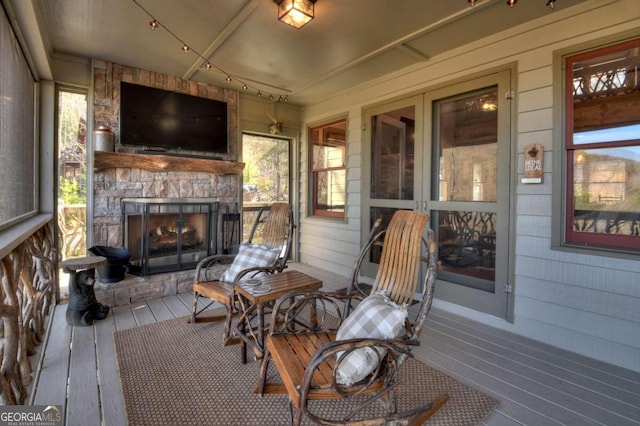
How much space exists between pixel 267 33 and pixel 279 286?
241 centimetres

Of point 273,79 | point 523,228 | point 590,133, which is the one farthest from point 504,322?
point 273,79

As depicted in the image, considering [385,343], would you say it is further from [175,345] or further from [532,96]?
[532,96]

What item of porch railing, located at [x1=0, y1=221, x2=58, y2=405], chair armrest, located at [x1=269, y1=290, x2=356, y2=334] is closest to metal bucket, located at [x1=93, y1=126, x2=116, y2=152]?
porch railing, located at [x1=0, y1=221, x2=58, y2=405]

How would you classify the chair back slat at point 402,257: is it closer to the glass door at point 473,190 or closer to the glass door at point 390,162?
the glass door at point 473,190

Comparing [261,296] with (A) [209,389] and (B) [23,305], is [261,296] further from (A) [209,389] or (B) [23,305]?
(B) [23,305]

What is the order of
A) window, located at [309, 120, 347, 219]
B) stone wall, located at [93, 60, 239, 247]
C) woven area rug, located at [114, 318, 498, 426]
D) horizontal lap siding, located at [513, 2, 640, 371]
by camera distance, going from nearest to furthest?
woven area rug, located at [114, 318, 498, 426] → horizontal lap siding, located at [513, 2, 640, 371] → stone wall, located at [93, 60, 239, 247] → window, located at [309, 120, 347, 219]

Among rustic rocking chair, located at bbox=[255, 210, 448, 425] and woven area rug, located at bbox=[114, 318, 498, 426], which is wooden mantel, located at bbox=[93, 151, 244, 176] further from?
rustic rocking chair, located at bbox=[255, 210, 448, 425]

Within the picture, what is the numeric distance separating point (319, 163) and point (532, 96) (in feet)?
10.5

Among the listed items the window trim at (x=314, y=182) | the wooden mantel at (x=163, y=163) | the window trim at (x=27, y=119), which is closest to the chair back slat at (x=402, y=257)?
the window trim at (x=27, y=119)

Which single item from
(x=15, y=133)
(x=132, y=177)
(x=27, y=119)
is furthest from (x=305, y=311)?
(x=27, y=119)

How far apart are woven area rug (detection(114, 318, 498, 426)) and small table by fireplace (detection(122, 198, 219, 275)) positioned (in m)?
1.44

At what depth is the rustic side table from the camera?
9.55ft

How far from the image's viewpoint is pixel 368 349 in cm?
150

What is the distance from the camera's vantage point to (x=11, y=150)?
2.29 meters
